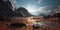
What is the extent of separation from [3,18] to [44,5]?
325cm

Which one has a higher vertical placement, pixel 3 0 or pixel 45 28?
pixel 3 0

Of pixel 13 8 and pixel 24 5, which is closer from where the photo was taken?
pixel 24 5

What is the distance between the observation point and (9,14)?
8.05m

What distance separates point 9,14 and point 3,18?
0.59 metres

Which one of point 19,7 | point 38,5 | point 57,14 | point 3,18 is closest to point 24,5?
point 19,7

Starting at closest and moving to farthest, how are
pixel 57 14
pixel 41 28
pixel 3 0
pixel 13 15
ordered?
pixel 41 28
pixel 57 14
pixel 13 15
pixel 3 0

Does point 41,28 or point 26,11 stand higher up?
point 26,11

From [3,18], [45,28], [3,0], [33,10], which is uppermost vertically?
[3,0]

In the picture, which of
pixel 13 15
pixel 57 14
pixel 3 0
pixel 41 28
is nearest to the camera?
pixel 41 28

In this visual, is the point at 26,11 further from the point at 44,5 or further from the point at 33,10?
the point at 44,5

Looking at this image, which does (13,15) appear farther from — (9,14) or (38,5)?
(38,5)

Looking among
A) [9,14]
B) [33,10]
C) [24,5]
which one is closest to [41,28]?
[33,10]

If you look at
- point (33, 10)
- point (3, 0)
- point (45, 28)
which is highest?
point (3, 0)

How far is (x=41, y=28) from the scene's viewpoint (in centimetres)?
607
